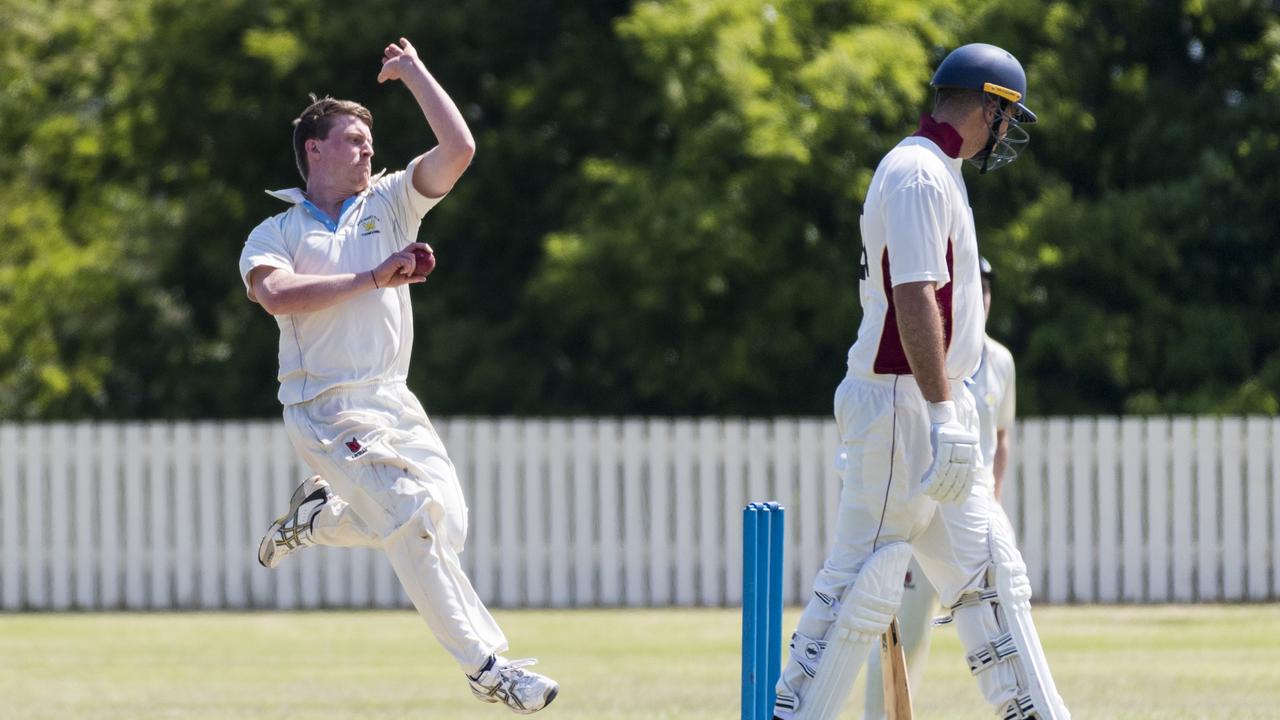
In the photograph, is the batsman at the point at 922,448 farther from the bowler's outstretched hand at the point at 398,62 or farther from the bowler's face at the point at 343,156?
the bowler's face at the point at 343,156

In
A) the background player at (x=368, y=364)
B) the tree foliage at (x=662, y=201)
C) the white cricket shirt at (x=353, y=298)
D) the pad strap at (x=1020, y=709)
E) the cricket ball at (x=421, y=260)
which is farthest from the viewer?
the tree foliage at (x=662, y=201)

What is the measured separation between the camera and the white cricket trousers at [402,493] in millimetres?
6066

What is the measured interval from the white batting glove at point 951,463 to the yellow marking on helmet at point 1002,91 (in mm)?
1049

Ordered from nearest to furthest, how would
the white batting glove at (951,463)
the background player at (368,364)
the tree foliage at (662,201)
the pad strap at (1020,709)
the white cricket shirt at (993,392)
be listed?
the white batting glove at (951,463)
the pad strap at (1020,709)
the background player at (368,364)
the white cricket shirt at (993,392)
the tree foliage at (662,201)

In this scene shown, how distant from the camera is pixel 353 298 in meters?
6.12

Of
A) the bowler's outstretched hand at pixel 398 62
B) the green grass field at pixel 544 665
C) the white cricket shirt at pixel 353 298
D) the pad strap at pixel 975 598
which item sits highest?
the bowler's outstretched hand at pixel 398 62

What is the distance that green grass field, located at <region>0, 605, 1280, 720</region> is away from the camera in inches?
334

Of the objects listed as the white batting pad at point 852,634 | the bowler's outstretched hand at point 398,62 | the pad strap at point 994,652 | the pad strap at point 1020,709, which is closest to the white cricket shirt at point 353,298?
the bowler's outstretched hand at point 398,62

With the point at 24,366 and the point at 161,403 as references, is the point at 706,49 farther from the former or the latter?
the point at 24,366

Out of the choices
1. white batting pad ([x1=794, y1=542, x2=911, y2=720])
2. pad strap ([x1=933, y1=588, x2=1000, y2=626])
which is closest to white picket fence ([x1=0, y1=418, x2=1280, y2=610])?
pad strap ([x1=933, y1=588, x2=1000, y2=626])

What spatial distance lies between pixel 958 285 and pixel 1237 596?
33.2ft

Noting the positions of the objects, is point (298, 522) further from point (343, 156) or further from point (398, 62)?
point (398, 62)

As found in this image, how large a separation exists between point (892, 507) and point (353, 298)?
1823 mm

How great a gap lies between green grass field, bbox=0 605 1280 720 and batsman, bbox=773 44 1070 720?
7.75 feet
